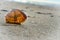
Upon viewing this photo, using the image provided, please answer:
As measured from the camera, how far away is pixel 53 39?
0.46 meters

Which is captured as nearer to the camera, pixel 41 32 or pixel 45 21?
pixel 41 32

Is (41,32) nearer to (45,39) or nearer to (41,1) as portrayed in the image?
(45,39)

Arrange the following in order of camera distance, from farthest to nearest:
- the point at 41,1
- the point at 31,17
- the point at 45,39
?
the point at 41,1, the point at 31,17, the point at 45,39

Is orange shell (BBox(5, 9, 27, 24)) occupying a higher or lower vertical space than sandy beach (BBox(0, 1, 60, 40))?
higher

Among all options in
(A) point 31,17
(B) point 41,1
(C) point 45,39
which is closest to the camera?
(C) point 45,39

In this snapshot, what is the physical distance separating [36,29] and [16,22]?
0.23ft

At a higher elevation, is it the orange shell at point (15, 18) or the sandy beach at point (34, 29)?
the orange shell at point (15, 18)

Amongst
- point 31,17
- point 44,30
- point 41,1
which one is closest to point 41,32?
point 44,30

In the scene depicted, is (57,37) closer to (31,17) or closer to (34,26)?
(34,26)

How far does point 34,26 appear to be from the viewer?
0.56 meters

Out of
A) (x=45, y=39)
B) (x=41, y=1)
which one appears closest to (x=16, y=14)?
(x=45, y=39)

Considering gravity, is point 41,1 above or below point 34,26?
above

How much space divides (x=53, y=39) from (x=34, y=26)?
0.11 m

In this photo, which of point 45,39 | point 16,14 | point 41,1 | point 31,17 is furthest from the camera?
point 41,1
